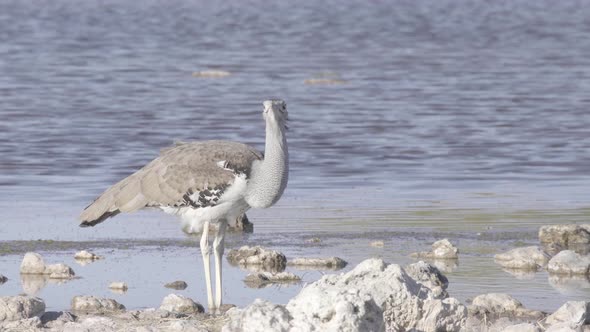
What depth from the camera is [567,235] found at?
1245cm

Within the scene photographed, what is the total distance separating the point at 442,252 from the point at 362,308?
4.70 metres

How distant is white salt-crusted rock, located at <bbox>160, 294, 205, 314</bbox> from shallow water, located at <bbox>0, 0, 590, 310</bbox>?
0.51m

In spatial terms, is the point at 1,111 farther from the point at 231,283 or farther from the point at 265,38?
the point at 265,38

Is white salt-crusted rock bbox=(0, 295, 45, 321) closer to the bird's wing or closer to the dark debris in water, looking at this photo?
the bird's wing

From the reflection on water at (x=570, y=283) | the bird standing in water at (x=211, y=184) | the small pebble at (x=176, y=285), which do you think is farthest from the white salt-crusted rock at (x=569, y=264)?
the small pebble at (x=176, y=285)

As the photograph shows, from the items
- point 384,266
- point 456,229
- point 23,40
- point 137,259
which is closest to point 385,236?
point 456,229

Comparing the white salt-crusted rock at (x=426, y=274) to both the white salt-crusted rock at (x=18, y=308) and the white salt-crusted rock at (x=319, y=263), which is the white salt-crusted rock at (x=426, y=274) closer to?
the white salt-crusted rock at (x=319, y=263)

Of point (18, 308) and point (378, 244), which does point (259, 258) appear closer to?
point (378, 244)

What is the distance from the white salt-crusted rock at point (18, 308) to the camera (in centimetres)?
886

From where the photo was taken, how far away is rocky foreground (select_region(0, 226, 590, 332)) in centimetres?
718

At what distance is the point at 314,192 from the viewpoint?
628 inches

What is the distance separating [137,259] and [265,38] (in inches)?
1300

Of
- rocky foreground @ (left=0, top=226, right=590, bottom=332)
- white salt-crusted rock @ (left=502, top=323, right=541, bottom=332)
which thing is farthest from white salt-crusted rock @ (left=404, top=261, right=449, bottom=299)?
white salt-crusted rock @ (left=502, top=323, right=541, bottom=332)

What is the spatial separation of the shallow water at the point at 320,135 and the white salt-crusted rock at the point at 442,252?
173mm
